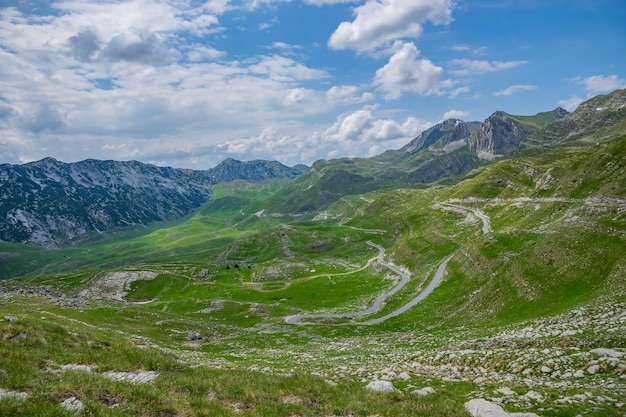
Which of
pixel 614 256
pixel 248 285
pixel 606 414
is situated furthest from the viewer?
pixel 248 285

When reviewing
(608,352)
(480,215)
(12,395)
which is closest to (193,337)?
(12,395)

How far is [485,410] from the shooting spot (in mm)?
17547

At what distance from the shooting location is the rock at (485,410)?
16923 mm

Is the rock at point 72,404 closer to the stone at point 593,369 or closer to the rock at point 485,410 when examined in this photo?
the rock at point 485,410

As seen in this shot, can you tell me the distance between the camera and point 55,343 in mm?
27547

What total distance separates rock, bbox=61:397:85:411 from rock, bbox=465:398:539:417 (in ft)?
58.1

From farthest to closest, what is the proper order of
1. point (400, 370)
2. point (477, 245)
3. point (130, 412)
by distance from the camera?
point (477, 245) → point (400, 370) → point (130, 412)

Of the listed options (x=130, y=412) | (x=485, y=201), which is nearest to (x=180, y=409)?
(x=130, y=412)

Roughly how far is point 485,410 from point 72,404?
19115 millimetres

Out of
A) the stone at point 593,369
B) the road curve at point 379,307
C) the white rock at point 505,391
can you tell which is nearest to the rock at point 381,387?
the white rock at point 505,391

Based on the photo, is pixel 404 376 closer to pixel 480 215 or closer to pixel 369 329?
pixel 369 329

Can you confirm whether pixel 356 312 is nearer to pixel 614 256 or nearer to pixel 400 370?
pixel 614 256

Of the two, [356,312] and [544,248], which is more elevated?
[544,248]

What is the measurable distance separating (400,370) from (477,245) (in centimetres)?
6732
